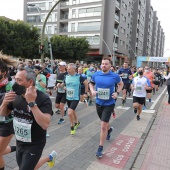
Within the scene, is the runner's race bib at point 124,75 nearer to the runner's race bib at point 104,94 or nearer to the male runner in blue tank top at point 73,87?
the male runner in blue tank top at point 73,87

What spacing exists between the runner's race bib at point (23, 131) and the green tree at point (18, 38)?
2574 centimetres

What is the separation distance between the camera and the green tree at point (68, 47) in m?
37.9

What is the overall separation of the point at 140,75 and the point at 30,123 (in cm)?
592

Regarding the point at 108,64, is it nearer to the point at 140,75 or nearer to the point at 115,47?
the point at 140,75

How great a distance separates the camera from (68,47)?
126 ft

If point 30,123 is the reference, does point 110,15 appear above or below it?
above

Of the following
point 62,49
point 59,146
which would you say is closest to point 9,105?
point 59,146

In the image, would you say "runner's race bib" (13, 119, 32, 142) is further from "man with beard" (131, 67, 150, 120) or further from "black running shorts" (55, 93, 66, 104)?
"man with beard" (131, 67, 150, 120)

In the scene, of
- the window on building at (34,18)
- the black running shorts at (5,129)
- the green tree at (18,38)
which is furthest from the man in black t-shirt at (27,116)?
the window on building at (34,18)

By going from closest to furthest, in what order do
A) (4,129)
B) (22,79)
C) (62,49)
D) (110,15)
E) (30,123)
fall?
(22,79)
(30,123)
(4,129)
(62,49)
(110,15)

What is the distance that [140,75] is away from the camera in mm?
7746

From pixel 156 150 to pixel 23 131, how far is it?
3.51m

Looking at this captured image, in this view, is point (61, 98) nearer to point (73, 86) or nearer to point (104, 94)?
point (73, 86)

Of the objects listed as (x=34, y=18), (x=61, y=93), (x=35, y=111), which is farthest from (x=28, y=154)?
(x=34, y=18)
